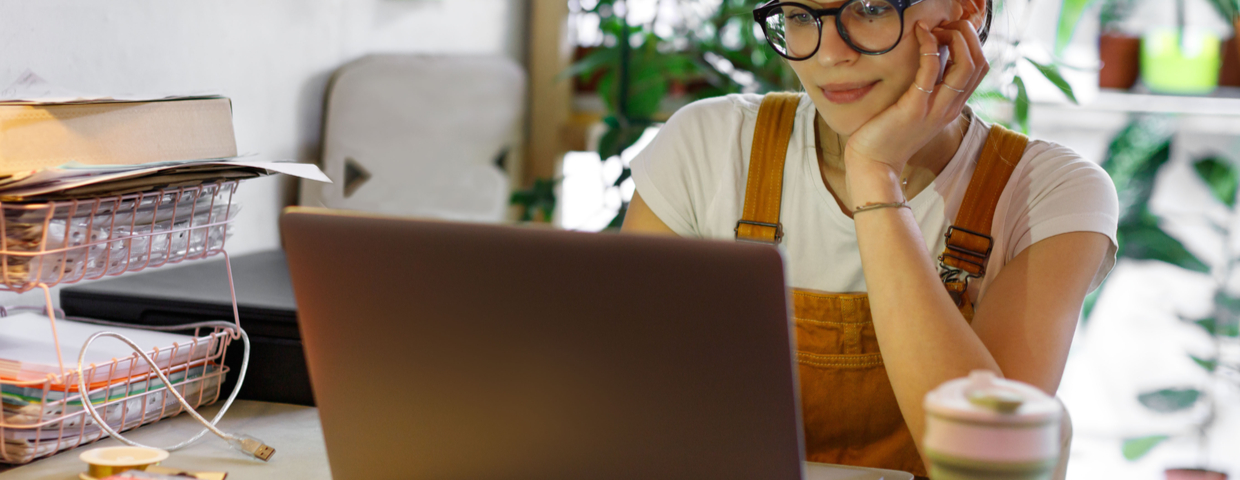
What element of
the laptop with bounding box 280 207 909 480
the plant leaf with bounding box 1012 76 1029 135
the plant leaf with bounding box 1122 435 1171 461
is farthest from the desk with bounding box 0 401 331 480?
the plant leaf with bounding box 1122 435 1171 461

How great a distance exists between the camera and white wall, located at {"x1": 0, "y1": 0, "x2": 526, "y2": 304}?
1.11 metres

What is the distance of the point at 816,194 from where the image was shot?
44.7 inches

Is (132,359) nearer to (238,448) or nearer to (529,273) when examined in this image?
(238,448)

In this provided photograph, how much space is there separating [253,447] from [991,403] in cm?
67

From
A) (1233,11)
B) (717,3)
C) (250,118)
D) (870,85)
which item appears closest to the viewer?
(870,85)

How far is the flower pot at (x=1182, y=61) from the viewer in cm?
209

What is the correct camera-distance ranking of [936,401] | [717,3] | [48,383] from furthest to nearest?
[717,3]
[48,383]
[936,401]

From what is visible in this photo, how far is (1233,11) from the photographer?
1.74 m

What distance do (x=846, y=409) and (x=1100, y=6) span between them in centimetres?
162

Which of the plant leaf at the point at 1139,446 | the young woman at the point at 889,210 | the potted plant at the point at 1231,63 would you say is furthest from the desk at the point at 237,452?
the potted plant at the point at 1231,63

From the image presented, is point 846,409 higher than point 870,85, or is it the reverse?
point 870,85

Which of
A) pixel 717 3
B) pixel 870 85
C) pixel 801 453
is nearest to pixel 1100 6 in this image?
pixel 717 3

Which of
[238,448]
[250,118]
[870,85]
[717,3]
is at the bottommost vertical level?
[238,448]

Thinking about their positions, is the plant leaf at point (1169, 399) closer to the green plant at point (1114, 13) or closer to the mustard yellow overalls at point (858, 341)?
the green plant at point (1114, 13)
